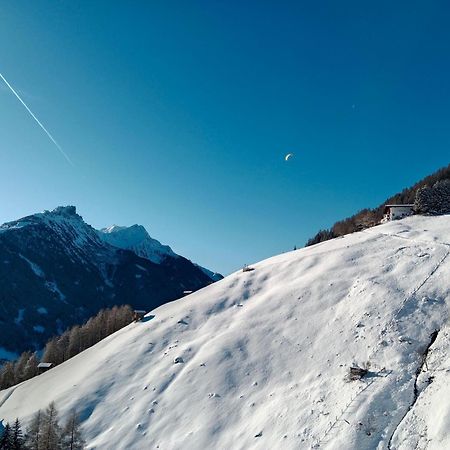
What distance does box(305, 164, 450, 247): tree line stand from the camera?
73125mm

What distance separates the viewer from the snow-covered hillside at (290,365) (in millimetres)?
26922

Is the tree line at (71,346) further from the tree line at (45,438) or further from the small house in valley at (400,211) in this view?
the small house in valley at (400,211)

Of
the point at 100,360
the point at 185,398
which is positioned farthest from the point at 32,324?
the point at 185,398

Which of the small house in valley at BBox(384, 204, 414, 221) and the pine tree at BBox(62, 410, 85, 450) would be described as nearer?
the pine tree at BBox(62, 410, 85, 450)

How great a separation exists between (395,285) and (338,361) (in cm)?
1295

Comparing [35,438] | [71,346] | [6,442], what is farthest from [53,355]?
[35,438]

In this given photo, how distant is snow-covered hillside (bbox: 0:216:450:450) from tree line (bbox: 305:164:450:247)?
13.8m

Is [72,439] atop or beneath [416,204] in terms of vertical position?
beneath

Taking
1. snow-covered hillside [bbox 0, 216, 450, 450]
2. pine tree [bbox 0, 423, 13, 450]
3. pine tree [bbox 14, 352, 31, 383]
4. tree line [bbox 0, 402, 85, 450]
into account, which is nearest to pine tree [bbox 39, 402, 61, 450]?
tree line [bbox 0, 402, 85, 450]

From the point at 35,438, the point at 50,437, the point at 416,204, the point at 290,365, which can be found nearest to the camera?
the point at 50,437

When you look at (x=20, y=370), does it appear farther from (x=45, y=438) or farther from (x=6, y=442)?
(x=45, y=438)

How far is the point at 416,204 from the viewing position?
2985 inches

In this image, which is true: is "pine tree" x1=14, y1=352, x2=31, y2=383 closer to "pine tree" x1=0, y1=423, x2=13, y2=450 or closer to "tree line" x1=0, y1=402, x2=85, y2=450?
"tree line" x1=0, y1=402, x2=85, y2=450

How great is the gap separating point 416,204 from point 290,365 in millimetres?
51773
